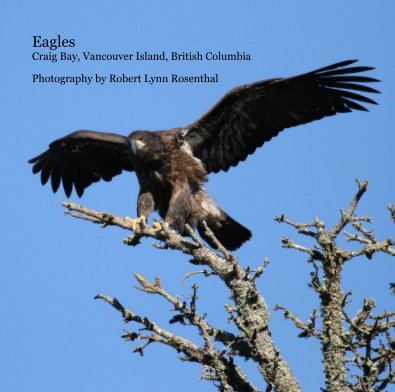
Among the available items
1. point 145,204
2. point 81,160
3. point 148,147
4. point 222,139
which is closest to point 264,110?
point 222,139

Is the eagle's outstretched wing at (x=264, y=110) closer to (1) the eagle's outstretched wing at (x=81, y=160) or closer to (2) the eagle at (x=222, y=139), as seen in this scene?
(2) the eagle at (x=222, y=139)

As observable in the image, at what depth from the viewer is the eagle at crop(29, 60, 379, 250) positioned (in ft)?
Answer: 27.9

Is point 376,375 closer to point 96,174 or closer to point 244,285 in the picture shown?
point 244,285

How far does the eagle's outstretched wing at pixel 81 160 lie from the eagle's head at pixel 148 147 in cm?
104

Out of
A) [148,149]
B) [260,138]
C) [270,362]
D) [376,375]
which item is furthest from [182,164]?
[376,375]

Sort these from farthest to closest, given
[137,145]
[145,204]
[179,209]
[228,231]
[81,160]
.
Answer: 1. [81,160]
2. [228,231]
3. [137,145]
4. [145,204]
5. [179,209]

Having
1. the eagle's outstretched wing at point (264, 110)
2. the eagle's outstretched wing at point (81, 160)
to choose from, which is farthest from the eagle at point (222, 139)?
the eagle's outstretched wing at point (81, 160)

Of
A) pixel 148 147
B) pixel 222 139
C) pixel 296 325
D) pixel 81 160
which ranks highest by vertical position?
pixel 81 160

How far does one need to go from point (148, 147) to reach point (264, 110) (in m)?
1.52

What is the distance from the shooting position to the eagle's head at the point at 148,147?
857cm

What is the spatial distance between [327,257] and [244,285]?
83 cm

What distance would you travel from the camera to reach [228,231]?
8992 mm

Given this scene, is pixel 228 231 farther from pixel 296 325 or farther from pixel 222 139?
pixel 296 325

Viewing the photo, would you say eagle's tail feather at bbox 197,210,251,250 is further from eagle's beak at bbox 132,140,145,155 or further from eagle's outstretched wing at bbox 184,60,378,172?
eagle's beak at bbox 132,140,145,155
